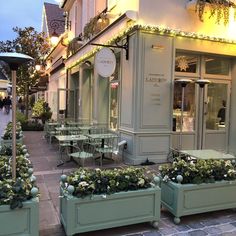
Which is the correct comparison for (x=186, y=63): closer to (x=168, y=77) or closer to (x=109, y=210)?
(x=168, y=77)

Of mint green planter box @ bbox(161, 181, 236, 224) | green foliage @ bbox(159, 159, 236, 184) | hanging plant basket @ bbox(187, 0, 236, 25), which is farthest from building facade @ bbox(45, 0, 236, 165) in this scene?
mint green planter box @ bbox(161, 181, 236, 224)

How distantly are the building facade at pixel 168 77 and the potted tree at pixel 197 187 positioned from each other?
3.02m

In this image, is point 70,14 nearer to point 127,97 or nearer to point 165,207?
point 127,97

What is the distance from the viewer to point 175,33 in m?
7.18

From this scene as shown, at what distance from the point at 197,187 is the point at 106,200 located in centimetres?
133

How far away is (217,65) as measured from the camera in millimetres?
8461

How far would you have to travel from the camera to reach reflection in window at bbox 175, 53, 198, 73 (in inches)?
309

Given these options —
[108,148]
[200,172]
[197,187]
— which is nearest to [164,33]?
[108,148]

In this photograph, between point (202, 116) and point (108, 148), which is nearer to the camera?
point (108, 148)

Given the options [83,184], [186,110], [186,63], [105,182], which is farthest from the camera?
[186,110]

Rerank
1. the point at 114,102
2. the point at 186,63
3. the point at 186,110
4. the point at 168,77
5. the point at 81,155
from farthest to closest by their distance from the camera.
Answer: the point at 114,102
the point at 186,110
the point at 186,63
the point at 168,77
the point at 81,155

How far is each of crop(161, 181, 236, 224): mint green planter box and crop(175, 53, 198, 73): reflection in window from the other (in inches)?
177

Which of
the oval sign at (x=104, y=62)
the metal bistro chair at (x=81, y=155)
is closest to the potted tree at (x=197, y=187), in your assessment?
the metal bistro chair at (x=81, y=155)

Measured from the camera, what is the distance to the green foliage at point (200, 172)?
3.92 meters
